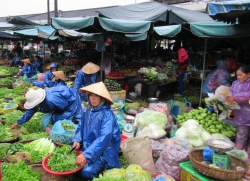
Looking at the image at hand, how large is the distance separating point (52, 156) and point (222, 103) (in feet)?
10.4

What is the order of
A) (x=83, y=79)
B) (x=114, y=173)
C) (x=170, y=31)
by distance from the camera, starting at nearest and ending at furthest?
(x=114, y=173) → (x=170, y=31) → (x=83, y=79)

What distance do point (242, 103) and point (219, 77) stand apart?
2.83m

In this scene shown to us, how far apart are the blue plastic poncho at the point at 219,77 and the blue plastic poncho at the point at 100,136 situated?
469cm

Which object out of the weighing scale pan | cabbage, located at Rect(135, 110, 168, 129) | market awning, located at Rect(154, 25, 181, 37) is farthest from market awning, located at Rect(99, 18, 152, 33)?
the weighing scale pan

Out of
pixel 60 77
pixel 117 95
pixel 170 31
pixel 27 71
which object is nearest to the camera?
pixel 60 77

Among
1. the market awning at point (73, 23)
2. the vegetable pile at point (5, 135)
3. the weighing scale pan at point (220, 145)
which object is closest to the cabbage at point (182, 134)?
the weighing scale pan at point (220, 145)

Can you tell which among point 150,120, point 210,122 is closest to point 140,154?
point 150,120

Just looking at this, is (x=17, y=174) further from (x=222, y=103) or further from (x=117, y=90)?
(x=117, y=90)

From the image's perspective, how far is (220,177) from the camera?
297 cm

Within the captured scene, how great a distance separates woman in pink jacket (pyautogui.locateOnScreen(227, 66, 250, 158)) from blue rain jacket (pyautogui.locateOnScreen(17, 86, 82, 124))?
2.89 m

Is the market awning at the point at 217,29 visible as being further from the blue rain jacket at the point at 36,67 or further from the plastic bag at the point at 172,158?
the blue rain jacket at the point at 36,67

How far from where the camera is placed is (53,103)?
4254 mm

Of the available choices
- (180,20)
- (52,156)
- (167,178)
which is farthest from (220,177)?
(180,20)

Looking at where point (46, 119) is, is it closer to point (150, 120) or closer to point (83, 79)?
point (150, 120)
